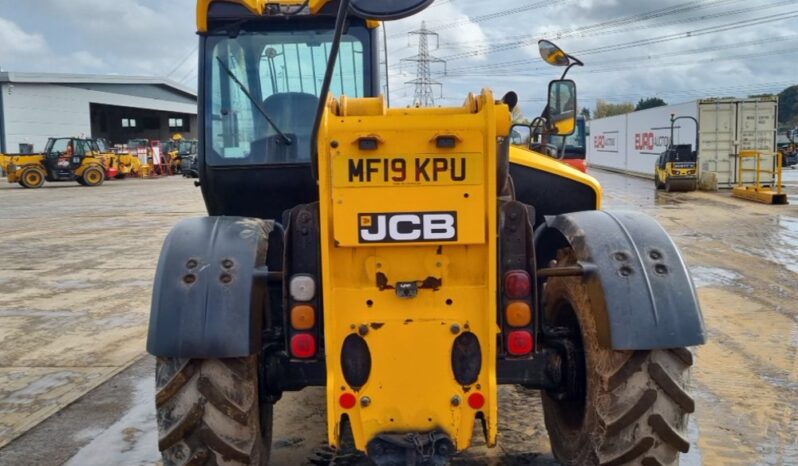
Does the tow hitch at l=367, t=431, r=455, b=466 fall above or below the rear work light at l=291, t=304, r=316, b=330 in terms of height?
below

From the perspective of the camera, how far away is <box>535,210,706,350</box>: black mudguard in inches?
124

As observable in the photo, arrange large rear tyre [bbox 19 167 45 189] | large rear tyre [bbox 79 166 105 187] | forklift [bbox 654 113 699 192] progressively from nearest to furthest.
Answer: forklift [bbox 654 113 699 192], large rear tyre [bbox 19 167 45 189], large rear tyre [bbox 79 166 105 187]

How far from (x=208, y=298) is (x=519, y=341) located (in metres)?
1.31

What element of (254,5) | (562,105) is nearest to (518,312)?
(562,105)

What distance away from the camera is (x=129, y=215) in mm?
20156

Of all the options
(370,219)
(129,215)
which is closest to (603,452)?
(370,219)

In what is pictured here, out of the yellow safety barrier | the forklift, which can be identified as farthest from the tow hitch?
the forklift

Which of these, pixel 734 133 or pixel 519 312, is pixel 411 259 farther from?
pixel 734 133

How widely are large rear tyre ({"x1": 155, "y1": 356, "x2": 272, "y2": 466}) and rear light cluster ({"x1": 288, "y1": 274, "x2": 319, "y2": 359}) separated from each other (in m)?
0.28

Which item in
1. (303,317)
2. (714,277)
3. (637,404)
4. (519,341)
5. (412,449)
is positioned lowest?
(714,277)

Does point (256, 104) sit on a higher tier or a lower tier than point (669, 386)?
higher

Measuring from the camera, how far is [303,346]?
3.35 metres

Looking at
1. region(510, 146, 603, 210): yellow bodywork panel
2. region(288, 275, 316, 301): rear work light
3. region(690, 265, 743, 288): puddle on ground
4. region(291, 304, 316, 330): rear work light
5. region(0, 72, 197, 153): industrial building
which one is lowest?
region(690, 265, 743, 288): puddle on ground

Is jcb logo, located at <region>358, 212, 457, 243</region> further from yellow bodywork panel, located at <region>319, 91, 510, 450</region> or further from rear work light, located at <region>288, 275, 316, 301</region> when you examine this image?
rear work light, located at <region>288, 275, 316, 301</region>
